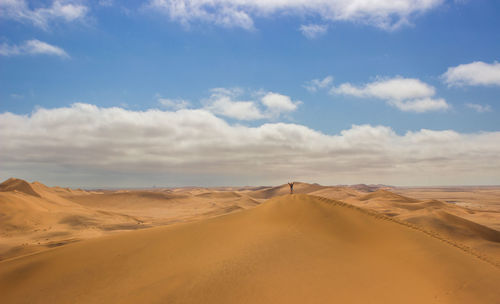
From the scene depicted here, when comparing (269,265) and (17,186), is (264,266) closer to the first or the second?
(269,265)

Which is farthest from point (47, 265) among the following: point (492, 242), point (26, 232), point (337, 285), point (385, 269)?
point (492, 242)

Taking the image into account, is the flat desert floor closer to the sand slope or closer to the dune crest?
the sand slope

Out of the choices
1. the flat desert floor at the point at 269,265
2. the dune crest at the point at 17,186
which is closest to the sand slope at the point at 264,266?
the flat desert floor at the point at 269,265

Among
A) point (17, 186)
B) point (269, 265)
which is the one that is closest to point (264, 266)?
point (269, 265)

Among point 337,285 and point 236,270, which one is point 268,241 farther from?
point 337,285

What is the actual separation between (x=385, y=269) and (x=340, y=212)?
3.13 metres

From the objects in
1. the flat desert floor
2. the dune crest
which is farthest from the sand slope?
the dune crest

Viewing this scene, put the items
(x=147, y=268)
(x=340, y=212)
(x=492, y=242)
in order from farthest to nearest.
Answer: (x=492, y=242)
(x=340, y=212)
(x=147, y=268)

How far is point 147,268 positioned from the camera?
24.9 feet

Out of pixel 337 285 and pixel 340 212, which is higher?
pixel 340 212

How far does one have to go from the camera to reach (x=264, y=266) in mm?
6945

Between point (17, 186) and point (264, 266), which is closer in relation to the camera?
point (264, 266)

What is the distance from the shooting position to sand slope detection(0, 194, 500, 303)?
6184mm

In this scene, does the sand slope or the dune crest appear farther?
the dune crest
